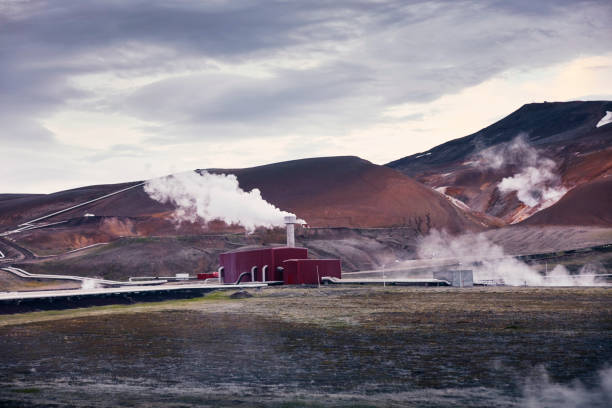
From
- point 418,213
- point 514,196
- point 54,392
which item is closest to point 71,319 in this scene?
point 54,392

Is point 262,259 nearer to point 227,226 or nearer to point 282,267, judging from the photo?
point 282,267

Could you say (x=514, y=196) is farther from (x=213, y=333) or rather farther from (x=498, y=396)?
(x=498, y=396)

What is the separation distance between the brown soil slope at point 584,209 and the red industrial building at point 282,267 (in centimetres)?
3954

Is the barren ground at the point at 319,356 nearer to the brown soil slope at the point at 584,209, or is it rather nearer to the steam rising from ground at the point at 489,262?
the steam rising from ground at the point at 489,262

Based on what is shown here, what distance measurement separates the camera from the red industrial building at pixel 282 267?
48344 millimetres

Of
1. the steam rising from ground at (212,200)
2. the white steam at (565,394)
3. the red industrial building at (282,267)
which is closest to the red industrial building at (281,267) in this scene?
the red industrial building at (282,267)

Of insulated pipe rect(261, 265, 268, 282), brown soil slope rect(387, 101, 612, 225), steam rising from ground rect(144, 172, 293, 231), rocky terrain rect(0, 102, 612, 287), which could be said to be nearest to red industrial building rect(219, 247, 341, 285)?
insulated pipe rect(261, 265, 268, 282)

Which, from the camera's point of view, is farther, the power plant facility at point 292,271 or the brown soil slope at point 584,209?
the brown soil slope at point 584,209

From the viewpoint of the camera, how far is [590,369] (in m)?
13.2

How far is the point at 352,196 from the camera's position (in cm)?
10025

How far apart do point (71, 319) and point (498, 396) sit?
21708 mm

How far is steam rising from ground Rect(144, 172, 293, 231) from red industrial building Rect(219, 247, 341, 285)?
22.9 metres

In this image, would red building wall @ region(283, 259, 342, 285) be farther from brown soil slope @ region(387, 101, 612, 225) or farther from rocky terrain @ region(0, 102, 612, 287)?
brown soil slope @ region(387, 101, 612, 225)

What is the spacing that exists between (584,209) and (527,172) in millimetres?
44965
